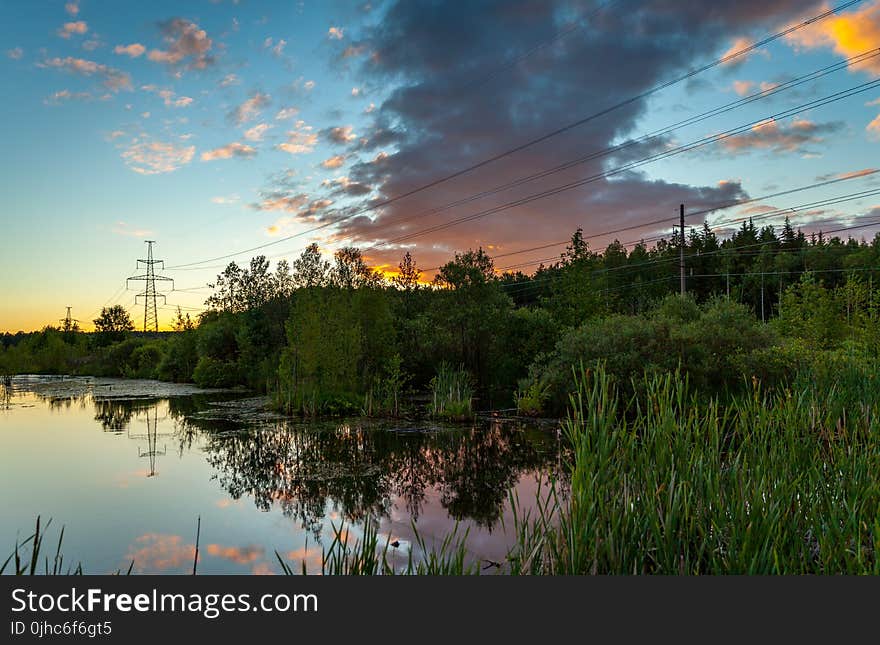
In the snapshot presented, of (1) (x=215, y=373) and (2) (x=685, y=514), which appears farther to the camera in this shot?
(1) (x=215, y=373)

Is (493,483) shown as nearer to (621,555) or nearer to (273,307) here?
(621,555)

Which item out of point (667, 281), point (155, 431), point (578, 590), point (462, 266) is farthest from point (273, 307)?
point (667, 281)

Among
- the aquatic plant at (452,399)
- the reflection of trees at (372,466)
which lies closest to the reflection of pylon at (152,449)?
the reflection of trees at (372,466)

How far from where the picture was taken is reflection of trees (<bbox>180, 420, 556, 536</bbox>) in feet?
30.0

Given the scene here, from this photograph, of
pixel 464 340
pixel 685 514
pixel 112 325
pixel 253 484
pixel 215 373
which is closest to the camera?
pixel 685 514

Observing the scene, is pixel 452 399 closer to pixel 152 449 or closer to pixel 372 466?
pixel 372 466

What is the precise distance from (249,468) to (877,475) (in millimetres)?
10759

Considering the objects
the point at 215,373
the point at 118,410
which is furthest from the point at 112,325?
the point at 118,410

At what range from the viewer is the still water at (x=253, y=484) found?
7.34 metres

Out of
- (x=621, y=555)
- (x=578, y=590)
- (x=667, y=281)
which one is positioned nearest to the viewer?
(x=578, y=590)

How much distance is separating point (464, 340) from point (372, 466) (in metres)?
13.4

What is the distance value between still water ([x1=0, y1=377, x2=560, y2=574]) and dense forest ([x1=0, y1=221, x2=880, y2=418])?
2.78 m

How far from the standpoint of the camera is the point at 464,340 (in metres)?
24.5

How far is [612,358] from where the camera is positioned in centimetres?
1695
